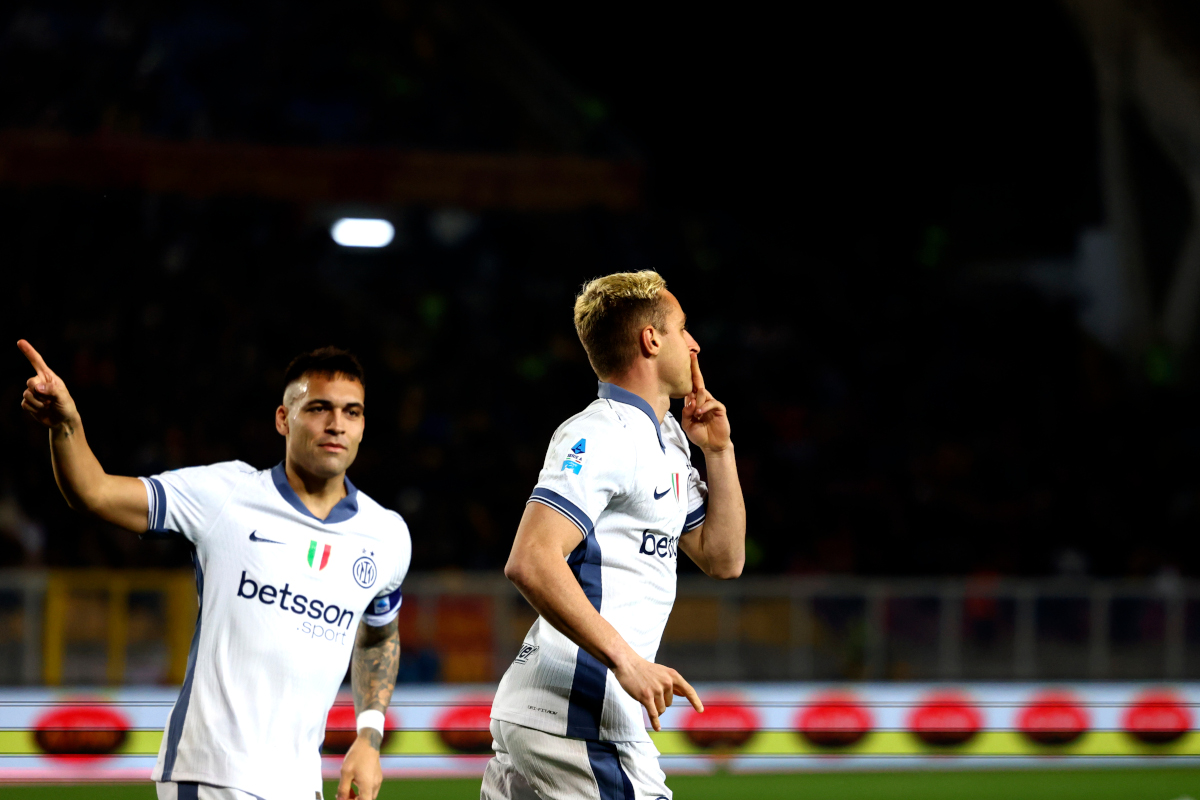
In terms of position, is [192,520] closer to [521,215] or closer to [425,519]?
[425,519]

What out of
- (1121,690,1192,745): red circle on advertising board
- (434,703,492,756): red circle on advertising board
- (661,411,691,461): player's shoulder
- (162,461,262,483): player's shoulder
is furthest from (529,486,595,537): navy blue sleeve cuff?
(1121,690,1192,745): red circle on advertising board

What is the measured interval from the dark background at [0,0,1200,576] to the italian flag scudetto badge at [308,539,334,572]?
7.53 metres

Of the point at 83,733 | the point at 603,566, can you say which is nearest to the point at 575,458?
the point at 603,566

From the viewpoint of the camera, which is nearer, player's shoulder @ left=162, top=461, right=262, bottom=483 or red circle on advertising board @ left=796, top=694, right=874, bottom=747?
player's shoulder @ left=162, top=461, right=262, bottom=483

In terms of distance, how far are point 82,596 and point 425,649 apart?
2275mm

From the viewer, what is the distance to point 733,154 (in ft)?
69.5

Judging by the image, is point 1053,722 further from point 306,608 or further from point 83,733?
point 306,608

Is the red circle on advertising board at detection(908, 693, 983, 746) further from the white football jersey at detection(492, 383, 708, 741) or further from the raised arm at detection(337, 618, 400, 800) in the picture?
the white football jersey at detection(492, 383, 708, 741)

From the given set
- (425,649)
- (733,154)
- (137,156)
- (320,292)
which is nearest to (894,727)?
(425,649)

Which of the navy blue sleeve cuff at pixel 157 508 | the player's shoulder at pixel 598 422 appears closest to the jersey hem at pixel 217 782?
the navy blue sleeve cuff at pixel 157 508

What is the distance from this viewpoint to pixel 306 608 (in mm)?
3229

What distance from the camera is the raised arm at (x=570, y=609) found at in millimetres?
2670

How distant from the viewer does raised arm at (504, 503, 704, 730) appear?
2670 mm

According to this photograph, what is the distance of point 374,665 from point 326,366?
0.82 m
